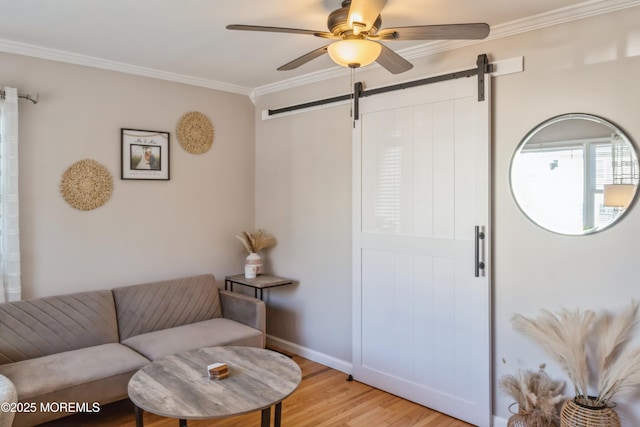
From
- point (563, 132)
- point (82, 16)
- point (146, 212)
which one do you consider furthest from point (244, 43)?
point (563, 132)

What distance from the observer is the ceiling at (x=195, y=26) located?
Answer: 2.32 m

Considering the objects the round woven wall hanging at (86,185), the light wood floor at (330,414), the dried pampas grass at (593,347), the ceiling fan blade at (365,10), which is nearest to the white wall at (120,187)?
the round woven wall hanging at (86,185)

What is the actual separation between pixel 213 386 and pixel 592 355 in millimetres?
1964

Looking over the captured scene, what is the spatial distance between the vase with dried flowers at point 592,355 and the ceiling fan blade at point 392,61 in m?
1.52

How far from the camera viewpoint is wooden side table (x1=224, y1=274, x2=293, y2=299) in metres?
3.73

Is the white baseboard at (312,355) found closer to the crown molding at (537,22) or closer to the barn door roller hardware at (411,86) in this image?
the barn door roller hardware at (411,86)

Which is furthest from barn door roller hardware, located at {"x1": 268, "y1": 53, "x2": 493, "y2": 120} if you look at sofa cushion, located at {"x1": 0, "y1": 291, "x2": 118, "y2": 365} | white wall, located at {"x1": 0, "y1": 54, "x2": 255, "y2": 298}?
sofa cushion, located at {"x1": 0, "y1": 291, "x2": 118, "y2": 365}

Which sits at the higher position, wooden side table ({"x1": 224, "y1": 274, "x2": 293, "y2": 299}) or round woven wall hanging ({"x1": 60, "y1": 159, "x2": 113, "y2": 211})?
round woven wall hanging ({"x1": 60, "y1": 159, "x2": 113, "y2": 211})

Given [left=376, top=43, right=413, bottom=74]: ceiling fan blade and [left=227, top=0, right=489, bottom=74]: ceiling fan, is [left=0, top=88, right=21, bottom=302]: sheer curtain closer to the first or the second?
[left=227, top=0, right=489, bottom=74]: ceiling fan

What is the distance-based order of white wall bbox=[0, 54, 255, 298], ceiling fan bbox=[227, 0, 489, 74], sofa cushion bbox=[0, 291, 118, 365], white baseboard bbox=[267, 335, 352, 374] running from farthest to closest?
white baseboard bbox=[267, 335, 352, 374]
white wall bbox=[0, 54, 255, 298]
sofa cushion bbox=[0, 291, 118, 365]
ceiling fan bbox=[227, 0, 489, 74]

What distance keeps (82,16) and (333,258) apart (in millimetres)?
2381

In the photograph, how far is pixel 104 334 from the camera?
3.11 m

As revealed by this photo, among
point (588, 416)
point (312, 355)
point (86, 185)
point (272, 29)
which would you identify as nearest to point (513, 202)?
point (588, 416)

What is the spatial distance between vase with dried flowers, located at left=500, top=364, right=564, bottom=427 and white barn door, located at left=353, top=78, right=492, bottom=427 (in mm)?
254
